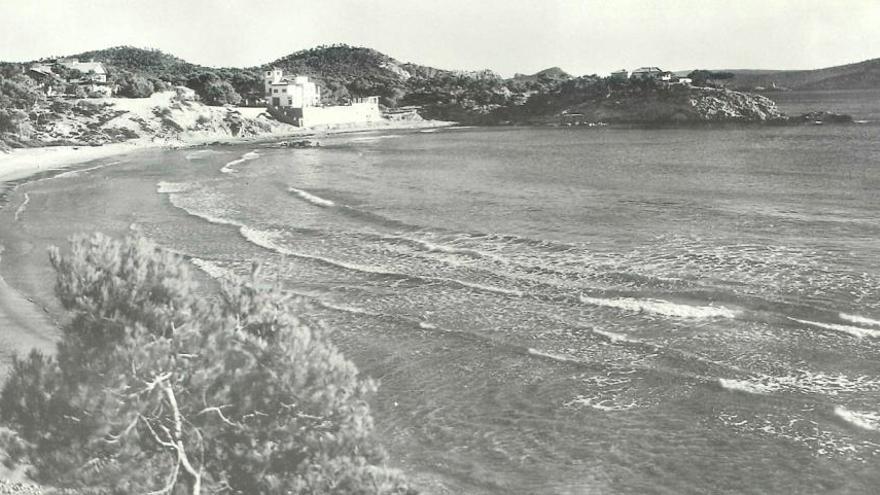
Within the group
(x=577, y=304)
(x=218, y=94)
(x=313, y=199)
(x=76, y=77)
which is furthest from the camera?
(x=218, y=94)

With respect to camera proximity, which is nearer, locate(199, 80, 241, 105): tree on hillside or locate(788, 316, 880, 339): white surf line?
locate(788, 316, 880, 339): white surf line

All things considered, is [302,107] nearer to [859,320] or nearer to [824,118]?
[824,118]

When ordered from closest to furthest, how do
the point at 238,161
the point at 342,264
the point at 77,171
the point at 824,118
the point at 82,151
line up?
the point at 342,264 < the point at 77,171 < the point at 238,161 < the point at 82,151 < the point at 824,118


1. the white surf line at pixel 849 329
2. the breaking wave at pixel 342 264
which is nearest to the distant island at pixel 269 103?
the breaking wave at pixel 342 264

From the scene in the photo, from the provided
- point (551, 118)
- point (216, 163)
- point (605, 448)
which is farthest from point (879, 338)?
point (551, 118)

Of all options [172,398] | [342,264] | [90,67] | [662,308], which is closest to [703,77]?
[90,67]

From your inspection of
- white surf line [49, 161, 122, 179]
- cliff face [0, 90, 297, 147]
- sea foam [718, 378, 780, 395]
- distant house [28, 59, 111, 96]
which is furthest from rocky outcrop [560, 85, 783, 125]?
sea foam [718, 378, 780, 395]

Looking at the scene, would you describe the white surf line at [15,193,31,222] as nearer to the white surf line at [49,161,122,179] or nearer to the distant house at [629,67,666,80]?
the white surf line at [49,161,122,179]
